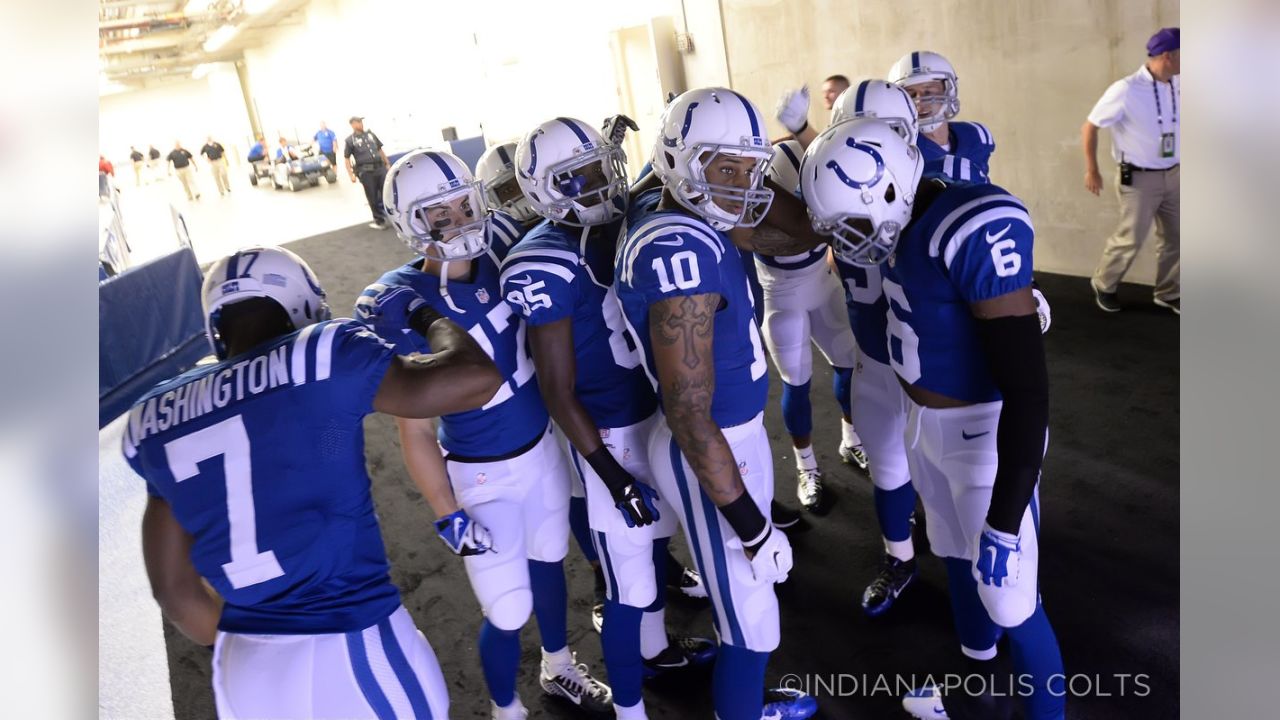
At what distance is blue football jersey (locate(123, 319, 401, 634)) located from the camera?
1.75m

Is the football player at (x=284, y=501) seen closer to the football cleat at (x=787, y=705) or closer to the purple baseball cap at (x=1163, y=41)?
the football cleat at (x=787, y=705)

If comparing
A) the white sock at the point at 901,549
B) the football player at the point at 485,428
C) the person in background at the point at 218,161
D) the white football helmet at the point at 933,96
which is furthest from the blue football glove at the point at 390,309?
the person in background at the point at 218,161

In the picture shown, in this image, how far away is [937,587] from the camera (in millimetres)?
3432

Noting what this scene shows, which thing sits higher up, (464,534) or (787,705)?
(464,534)

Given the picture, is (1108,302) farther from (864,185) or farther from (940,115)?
(864,185)

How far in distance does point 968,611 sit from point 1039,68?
5363mm

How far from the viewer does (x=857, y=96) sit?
3.01 metres

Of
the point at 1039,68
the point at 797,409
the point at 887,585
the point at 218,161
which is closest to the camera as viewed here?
the point at 887,585

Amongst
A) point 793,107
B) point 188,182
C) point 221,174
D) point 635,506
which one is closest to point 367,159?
point 793,107

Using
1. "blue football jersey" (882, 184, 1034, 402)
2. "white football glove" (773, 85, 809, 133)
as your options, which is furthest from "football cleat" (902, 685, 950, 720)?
"white football glove" (773, 85, 809, 133)

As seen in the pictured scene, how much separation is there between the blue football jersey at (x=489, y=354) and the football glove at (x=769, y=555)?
838 mm

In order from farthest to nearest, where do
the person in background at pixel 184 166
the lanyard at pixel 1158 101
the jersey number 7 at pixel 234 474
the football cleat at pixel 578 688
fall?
the person in background at pixel 184 166 → the lanyard at pixel 1158 101 → the football cleat at pixel 578 688 → the jersey number 7 at pixel 234 474

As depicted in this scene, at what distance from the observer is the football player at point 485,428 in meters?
2.64

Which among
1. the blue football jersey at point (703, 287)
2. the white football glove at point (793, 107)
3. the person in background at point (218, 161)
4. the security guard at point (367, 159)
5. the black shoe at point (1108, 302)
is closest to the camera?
the blue football jersey at point (703, 287)
